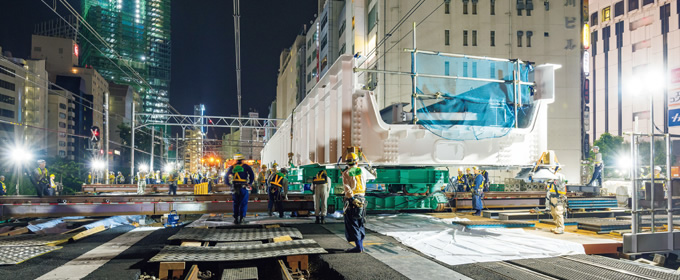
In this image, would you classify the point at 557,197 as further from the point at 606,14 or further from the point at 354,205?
the point at 606,14

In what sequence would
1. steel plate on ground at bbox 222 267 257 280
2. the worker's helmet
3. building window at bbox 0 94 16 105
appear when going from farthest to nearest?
building window at bbox 0 94 16 105 < the worker's helmet < steel plate on ground at bbox 222 267 257 280

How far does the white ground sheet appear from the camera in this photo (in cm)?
737

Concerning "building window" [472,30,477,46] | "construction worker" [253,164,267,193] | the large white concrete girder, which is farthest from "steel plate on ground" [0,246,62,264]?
"building window" [472,30,477,46]

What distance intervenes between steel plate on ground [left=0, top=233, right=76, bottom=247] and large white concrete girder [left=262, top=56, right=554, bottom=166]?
5.91 m

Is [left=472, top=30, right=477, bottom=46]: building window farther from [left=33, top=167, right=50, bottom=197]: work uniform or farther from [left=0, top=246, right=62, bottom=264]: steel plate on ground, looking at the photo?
[left=0, top=246, right=62, bottom=264]: steel plate on ground

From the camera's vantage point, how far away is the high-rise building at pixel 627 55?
72562mm

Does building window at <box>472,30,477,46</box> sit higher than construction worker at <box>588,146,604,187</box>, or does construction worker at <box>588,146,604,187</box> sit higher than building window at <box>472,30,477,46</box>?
building window at <box>472,30,477,46</box>

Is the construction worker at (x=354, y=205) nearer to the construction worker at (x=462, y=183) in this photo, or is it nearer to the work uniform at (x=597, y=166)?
the construction worker at (x=462, y=183)

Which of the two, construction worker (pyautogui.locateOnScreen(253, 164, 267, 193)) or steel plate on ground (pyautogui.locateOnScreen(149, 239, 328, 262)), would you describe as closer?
steel plate on ground (pyautogui.locateOnScreen(149, 239, 328, 262))

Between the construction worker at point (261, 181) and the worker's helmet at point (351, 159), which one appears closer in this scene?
the worker's helmet at point (351, 159)

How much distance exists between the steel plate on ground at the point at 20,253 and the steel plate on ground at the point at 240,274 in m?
3.42

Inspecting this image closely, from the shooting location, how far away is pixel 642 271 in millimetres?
6480

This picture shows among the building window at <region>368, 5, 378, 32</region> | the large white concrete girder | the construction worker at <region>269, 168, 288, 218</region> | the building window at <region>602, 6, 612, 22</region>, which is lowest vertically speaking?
the construction worker at <region>269, 168, 288, 218</region>

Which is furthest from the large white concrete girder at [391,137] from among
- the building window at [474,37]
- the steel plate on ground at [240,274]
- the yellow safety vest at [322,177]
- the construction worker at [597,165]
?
the building window at [474,37]
